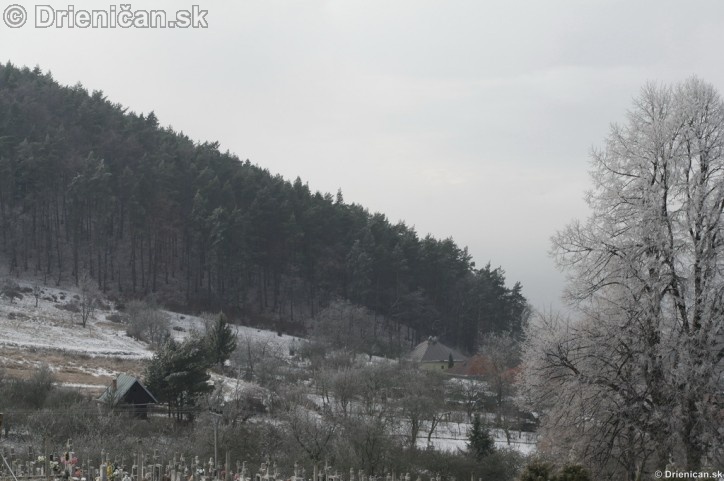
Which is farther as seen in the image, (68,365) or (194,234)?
(194,234)

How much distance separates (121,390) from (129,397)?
491mm

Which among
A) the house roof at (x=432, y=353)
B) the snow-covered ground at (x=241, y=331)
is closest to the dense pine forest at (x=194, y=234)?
the snow-covered ground at (x=241, y=331)

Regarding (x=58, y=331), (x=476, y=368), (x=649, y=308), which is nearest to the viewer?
(x=649, y=308)

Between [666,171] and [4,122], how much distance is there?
70777 millimetres

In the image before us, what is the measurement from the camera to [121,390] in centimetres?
3547

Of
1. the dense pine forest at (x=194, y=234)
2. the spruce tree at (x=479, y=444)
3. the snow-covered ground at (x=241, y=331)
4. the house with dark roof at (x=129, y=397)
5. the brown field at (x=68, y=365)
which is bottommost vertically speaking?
the spruce tree at (x=479, y=444)

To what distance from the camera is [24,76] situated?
8488 cm

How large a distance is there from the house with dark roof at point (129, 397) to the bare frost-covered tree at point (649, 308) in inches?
952

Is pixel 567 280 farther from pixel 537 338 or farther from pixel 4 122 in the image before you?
pixel 4 122

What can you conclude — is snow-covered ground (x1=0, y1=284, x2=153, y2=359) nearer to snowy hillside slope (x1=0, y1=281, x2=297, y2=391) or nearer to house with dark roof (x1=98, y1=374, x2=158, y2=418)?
snowy hillside slope (x1=0, y1=281, x2=297, y2=391)

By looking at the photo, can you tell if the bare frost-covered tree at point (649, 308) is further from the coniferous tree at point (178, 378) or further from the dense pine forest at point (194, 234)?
the dense pine forest at point (194, 234)

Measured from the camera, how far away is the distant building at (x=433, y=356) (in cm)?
6862

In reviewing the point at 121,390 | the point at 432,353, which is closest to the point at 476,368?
the point at 432,353

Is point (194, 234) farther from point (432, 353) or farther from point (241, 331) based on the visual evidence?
point (432, 353)
